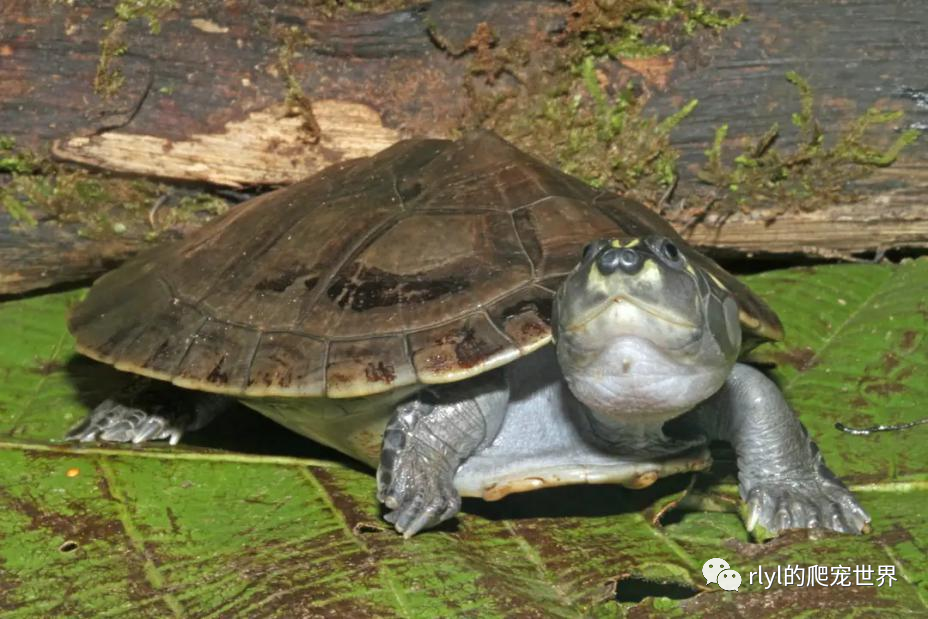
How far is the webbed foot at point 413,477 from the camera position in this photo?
333 cm

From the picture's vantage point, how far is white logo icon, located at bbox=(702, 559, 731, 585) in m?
3.15

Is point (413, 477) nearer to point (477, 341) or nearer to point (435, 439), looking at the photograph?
point (435, 439)

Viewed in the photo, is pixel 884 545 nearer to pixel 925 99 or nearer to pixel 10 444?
pixel 925 99

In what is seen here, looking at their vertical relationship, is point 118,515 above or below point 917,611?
below

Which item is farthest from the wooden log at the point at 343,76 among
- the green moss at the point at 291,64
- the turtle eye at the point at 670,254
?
the turtle eye at the point at 670,254

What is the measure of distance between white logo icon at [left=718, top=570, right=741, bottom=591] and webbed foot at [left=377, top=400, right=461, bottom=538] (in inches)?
27.5

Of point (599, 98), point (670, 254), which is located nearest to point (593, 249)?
point (670, 254)

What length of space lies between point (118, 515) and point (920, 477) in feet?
6.98

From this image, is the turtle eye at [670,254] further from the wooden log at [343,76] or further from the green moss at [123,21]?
the green moss at [123,21]

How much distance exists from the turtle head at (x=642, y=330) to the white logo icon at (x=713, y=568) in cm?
38

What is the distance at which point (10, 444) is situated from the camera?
3.73 metres

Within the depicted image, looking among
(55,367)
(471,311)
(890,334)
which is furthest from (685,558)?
(55,367)

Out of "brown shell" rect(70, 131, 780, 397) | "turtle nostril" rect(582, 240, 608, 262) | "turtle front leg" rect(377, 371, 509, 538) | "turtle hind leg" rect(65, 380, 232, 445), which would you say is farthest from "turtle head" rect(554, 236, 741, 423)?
"turtle hind leg" rect(65, 380, 232, 445)

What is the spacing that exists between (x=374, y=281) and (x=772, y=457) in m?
1.19
